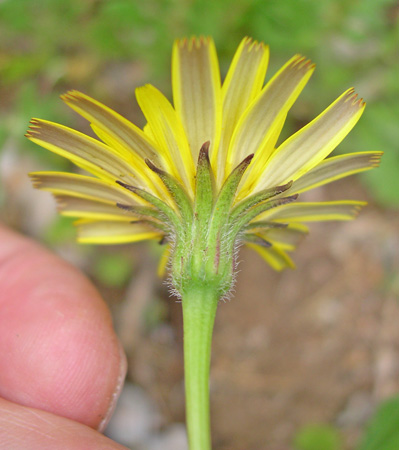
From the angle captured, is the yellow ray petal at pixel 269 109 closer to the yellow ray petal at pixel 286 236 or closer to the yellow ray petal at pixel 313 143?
the yellow ray petal at pixel 313 143

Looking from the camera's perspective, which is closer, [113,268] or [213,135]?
[213,135]

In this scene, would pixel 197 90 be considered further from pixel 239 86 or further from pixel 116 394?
pixel 116 394

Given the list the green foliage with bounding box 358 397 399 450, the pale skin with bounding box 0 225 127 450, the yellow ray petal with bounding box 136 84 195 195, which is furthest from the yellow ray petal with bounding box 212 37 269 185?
the green foliage with bounding box 358 397 399 450

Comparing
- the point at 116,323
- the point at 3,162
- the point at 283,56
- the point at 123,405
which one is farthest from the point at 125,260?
the point at 283,56

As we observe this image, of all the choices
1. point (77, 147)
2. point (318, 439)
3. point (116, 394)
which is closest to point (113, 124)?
point (77, 147)

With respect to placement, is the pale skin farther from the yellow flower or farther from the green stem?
the yellow flower

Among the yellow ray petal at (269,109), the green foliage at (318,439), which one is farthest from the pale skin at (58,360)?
the green foliage at (318,439)
